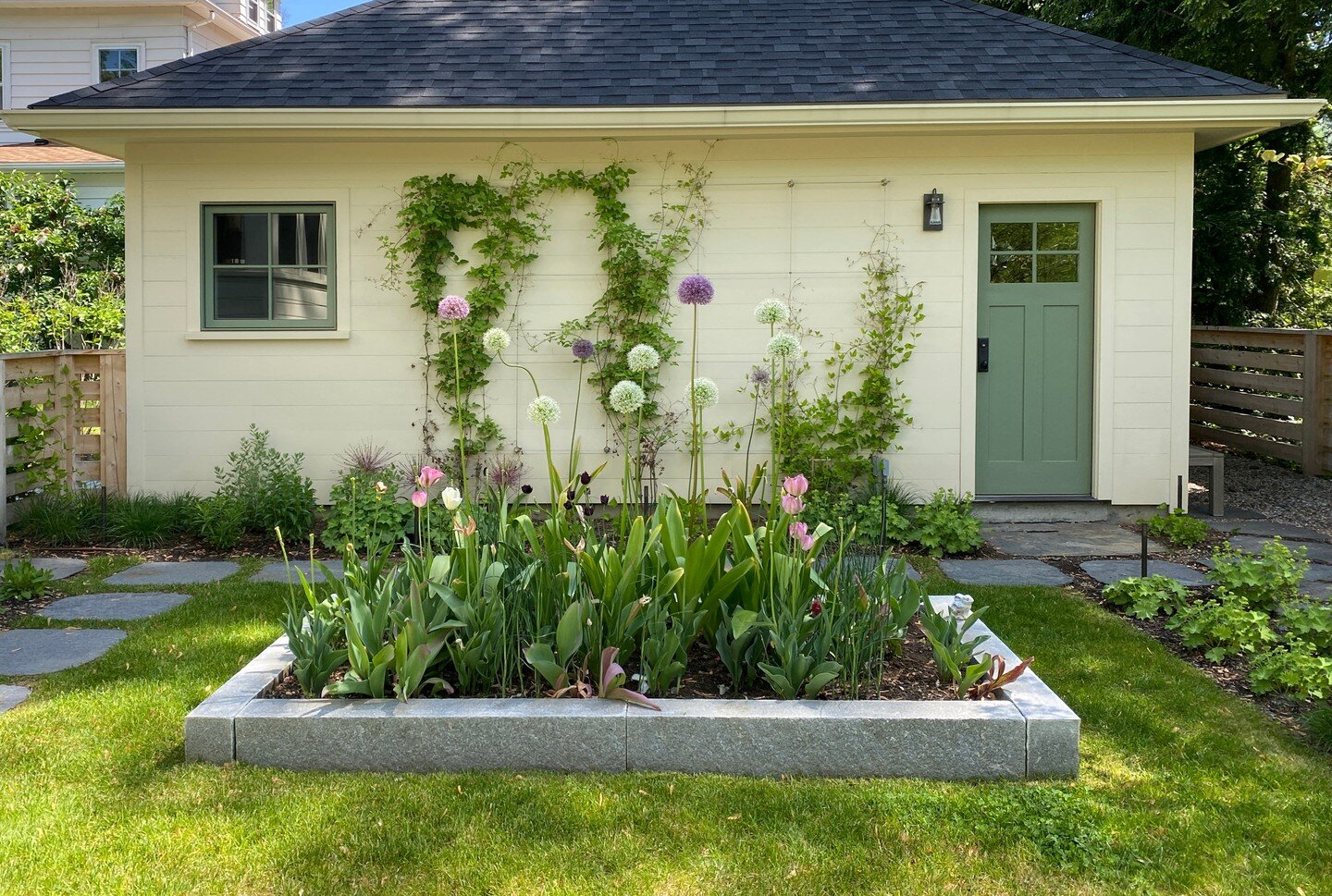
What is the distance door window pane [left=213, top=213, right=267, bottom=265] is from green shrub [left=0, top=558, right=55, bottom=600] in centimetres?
285

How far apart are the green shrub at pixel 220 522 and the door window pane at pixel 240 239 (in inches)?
67.4

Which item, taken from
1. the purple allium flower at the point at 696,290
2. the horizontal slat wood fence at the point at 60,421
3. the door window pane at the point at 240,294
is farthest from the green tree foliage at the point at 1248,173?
the horizontal slat wood fence at the point at 60,421

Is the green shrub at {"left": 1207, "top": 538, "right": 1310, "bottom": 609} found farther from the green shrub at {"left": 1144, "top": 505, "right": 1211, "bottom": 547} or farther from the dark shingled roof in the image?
the dark shingled roof

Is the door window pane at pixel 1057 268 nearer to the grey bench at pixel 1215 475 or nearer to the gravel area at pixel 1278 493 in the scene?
the grey bench at pixel 1215 475

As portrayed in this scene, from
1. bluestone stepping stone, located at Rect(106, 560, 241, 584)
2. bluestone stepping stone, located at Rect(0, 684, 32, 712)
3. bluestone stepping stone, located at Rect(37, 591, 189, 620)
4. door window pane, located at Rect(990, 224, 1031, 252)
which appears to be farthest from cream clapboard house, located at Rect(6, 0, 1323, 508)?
bluestone stepping stone, located at Rect(0, 684, 32, 712)

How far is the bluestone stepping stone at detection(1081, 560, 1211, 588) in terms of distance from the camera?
→ 5496 mm

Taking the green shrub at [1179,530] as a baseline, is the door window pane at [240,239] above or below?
above

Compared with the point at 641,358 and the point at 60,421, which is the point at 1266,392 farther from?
the point at 60,421

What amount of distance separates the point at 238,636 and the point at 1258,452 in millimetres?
9314

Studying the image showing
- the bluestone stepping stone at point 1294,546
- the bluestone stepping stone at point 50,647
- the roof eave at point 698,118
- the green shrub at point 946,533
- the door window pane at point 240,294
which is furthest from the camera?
the door window pane at point 240,294

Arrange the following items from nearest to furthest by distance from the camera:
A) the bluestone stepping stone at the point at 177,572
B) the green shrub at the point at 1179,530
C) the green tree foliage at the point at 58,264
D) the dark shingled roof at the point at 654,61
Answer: the bluestone stepping stone at the point at 177,572, the green shrub at the point at 1179,530, the dark shingled roof at the point at 654,61, the green tree foliage at the point at 58,264

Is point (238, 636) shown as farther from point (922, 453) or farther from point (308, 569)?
point (922, 453)

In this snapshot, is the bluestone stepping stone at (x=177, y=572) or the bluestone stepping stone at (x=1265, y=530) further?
the bluestone stepping stone at (x=1265, y=530)

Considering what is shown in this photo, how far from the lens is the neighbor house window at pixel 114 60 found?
16875mm
